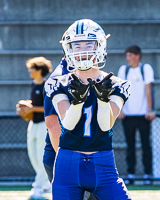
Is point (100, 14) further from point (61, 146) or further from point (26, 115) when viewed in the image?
point (61, 146)

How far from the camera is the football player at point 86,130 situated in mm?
2811

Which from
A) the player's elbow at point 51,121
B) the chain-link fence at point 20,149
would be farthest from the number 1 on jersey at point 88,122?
the chain-link fence at point 20,149

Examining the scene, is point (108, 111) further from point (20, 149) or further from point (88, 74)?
point (20, 149)

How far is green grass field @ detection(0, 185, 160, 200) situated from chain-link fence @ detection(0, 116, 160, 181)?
1.21 ft

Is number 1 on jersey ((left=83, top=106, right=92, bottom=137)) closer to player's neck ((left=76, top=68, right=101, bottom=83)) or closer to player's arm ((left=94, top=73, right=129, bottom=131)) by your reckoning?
player's arm ((left=94, top=73, right=129, bottom=131))

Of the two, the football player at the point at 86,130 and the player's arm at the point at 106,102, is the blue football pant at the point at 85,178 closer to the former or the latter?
the football player at the point at 86,130

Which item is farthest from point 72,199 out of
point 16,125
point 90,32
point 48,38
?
point 48,38

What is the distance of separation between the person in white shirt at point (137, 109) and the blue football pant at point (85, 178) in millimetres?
4030

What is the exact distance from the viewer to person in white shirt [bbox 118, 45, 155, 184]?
22.6 feet

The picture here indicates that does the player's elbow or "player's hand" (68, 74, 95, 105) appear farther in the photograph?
the player's elbow

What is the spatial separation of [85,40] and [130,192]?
3.90 meters

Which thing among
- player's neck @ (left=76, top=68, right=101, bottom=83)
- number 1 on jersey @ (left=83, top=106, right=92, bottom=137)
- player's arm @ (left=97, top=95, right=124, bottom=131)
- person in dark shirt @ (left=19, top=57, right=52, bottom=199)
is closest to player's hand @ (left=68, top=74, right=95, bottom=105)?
player's arm @ (left=97, top=95, right=124, bottom=131)

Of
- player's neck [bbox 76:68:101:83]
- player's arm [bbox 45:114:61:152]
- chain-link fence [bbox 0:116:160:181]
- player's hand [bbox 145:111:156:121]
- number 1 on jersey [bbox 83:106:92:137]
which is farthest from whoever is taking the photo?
chain-link fence [bbox 0:116:160:181]

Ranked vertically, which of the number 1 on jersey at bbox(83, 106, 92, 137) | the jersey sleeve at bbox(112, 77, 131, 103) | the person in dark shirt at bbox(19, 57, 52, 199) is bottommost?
the person in dark shirt at bbox(19, 57, 52, 199)
